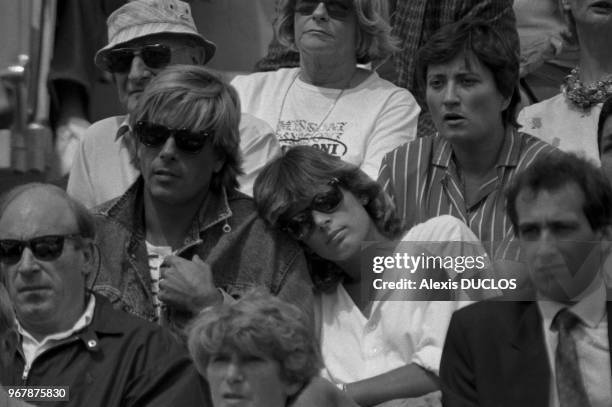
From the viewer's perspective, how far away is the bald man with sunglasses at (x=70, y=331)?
5.14 metres

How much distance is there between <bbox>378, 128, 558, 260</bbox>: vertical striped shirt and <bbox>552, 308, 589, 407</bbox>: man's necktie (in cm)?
105

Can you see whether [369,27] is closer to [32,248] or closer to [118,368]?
[32,248]

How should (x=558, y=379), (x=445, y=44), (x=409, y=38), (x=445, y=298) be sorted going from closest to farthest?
1. (x=558, y=379)
2. (x=445, y=298)
3. (x=445, y=44)
4. (x=409, y=38)

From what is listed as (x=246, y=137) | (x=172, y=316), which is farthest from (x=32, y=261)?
(x=246, y=137)

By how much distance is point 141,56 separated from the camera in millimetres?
6625

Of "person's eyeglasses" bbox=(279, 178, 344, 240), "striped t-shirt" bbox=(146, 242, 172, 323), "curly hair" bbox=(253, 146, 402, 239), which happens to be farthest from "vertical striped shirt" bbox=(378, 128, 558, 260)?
"striped t-shirt" bbox=(146, 242, 172, 323)

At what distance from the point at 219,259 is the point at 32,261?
0.67 meters

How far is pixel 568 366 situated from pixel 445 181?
58.4 inches

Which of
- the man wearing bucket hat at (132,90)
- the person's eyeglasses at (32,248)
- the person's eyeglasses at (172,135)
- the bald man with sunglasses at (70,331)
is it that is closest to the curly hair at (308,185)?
the person's eyeglasses at (172,135)

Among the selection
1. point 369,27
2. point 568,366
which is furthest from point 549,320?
point 369,27

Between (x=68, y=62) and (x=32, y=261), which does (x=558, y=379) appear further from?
(x=68, y=62)

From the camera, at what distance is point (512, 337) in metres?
4.70

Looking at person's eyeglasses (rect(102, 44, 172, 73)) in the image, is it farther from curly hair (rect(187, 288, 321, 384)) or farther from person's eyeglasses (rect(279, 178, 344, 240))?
curly hair (rect(187, 288, 321, 384))

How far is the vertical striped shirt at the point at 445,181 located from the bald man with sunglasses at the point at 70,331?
42.4 inches
